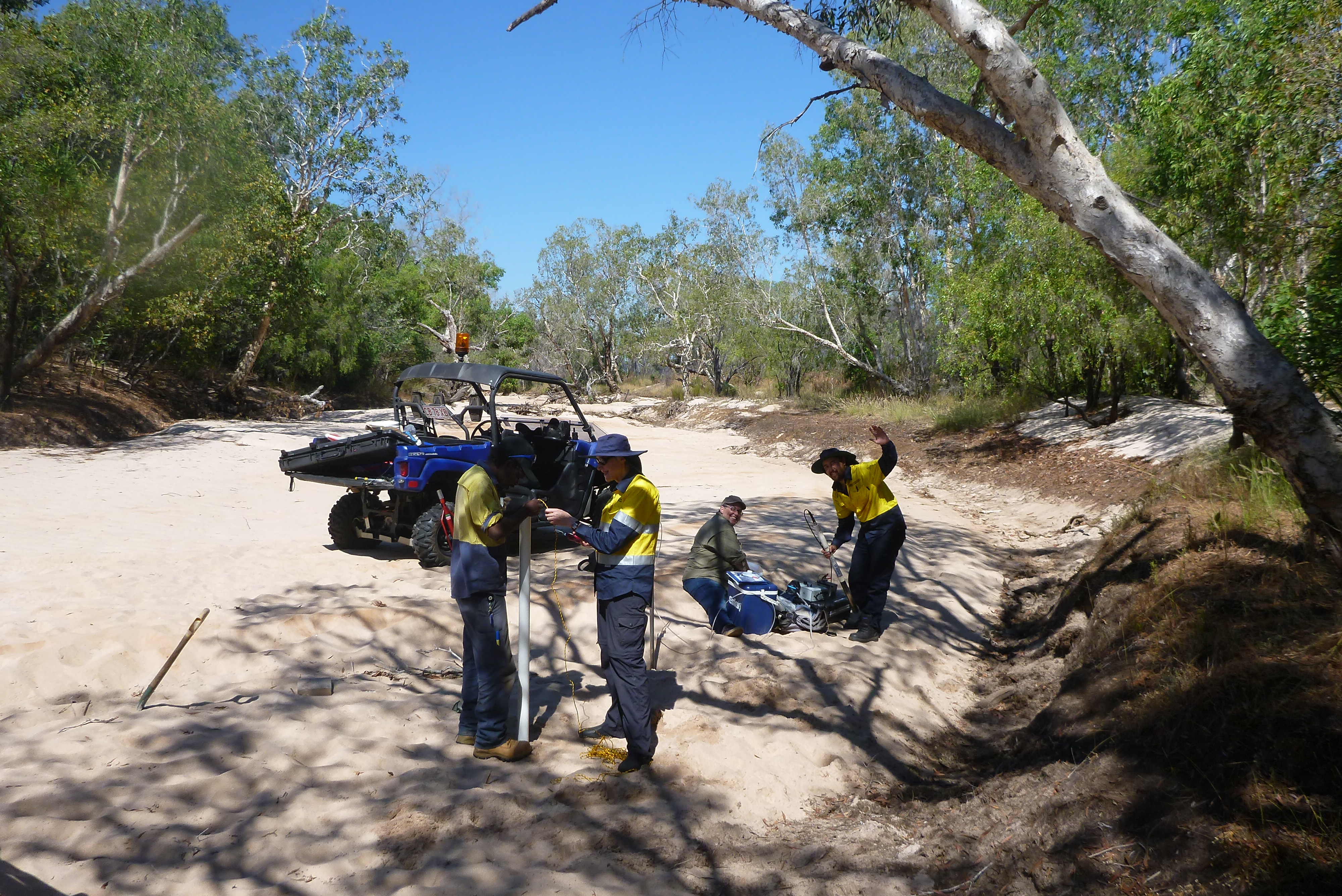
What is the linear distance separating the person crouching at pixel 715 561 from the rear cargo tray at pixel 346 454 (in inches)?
114

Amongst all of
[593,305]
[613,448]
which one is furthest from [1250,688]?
[593,305]

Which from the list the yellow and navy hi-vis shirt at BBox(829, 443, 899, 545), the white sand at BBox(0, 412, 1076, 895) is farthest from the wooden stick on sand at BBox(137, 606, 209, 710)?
the yellow and navy hi-vis shirt at BBox(829, 443, 899, 545)

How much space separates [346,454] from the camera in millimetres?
7473

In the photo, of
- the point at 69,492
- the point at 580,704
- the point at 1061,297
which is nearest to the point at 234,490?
the point at 69,492

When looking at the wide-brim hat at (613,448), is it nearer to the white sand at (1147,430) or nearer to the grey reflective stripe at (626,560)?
the grey reflective stripe at (626,560)

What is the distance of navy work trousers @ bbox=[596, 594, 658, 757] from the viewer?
4.35 metres

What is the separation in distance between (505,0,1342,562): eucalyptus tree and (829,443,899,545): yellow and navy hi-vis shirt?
8.71ft

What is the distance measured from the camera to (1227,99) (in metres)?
10.1

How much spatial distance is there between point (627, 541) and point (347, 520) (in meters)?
5.07

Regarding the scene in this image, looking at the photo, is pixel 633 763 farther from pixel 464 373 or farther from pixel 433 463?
pixel 464 373

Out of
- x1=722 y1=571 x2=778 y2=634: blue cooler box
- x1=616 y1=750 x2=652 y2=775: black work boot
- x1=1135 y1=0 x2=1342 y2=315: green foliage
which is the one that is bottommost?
x1=616 y1=750 x2=652 y2=775: black work boot

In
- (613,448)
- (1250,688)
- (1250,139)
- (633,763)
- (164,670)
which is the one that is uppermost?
(1250,139)

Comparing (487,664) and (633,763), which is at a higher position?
(487,664)

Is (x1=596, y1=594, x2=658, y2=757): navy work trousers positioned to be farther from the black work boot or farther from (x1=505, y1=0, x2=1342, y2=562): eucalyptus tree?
(x1=505, y1=0, x2=1342, y2=562): eucalyptus tree
